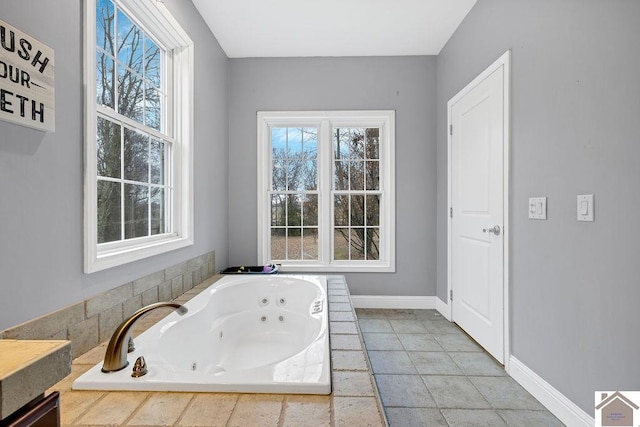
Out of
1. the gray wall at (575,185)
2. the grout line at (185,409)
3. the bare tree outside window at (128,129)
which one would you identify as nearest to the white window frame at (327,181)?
the bare tree outside window at (128,129)

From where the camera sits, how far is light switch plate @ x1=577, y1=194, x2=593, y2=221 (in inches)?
56.6

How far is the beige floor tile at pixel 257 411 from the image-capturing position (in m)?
0.90

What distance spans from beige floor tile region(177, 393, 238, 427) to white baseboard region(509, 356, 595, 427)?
1.67 m

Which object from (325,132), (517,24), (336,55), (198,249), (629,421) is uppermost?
(336,55)

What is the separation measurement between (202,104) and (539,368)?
9.97 ft

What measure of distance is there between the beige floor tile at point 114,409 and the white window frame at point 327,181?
7.82 ft

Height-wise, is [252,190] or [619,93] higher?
[619,93]

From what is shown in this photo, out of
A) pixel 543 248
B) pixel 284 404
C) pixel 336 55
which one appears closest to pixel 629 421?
pixel 543 248

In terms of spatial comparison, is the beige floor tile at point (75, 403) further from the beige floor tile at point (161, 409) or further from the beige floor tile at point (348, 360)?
the beige floor tile at point (348, 360)

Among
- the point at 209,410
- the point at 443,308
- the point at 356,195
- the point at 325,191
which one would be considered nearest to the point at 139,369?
the point at 209,410

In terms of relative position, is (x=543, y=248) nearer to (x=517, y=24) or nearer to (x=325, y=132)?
(x=517, y=24)

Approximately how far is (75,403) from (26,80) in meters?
1.07

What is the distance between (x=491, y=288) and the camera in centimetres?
231

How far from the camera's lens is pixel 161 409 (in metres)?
0.95
